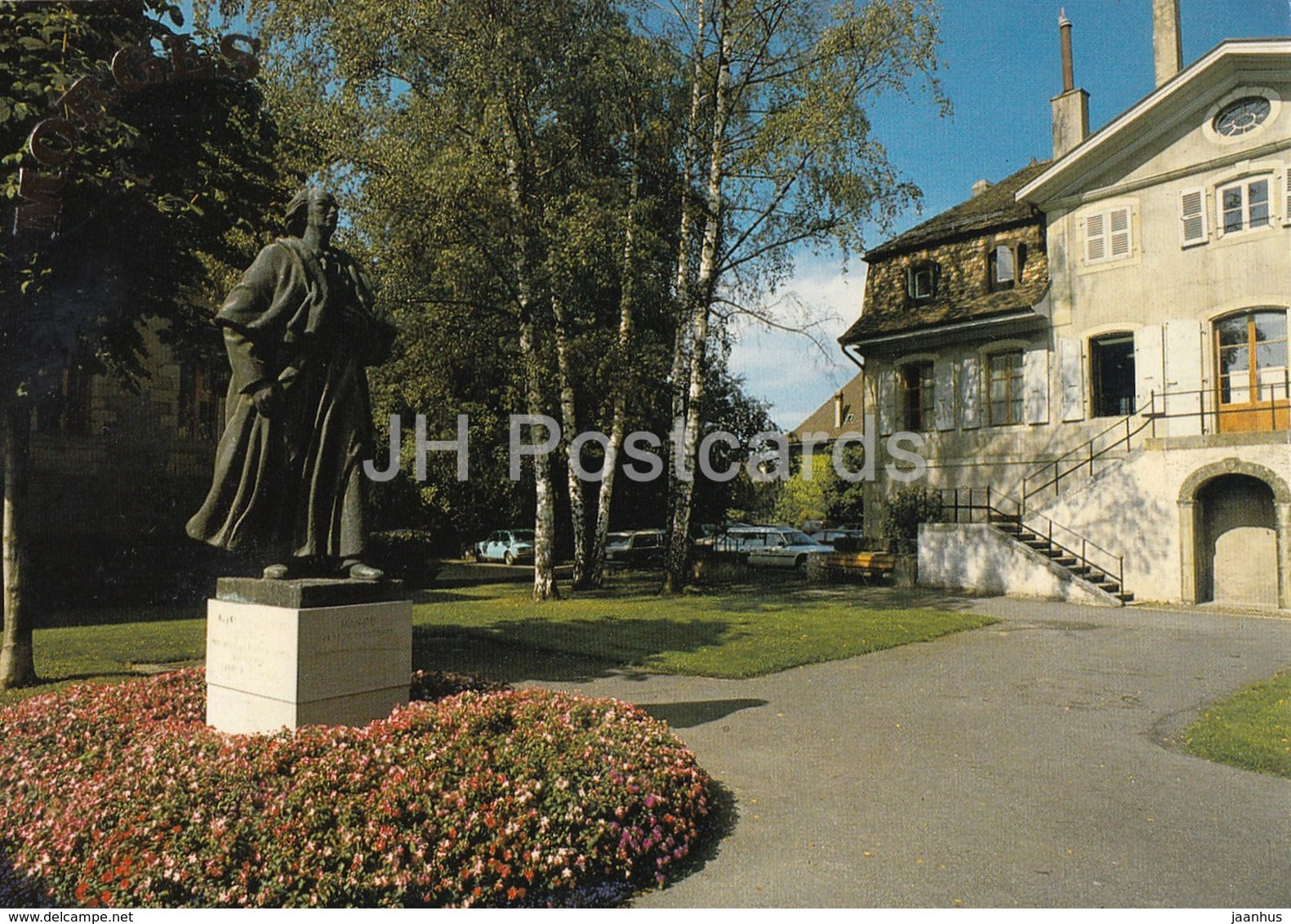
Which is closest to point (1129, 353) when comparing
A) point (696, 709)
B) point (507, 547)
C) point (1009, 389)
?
point (1009, 389)

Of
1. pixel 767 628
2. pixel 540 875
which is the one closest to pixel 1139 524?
pixel 767 628

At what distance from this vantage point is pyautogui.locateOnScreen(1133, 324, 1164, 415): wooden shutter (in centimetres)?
2120

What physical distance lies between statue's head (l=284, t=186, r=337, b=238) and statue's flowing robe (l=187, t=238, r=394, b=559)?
0.92 feet

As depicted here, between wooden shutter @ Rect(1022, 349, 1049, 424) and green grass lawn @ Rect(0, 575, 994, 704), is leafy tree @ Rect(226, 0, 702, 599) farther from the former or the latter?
wooden shutter @ Rect(1022, 349, 1049, 424)

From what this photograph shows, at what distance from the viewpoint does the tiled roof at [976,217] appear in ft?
82.1

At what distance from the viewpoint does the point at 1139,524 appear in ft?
65.4

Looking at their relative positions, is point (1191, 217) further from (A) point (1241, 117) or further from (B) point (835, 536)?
(B) point (835, 536)

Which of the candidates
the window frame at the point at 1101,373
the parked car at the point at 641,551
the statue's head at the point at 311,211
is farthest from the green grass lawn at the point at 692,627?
the parked car at the point at 641,551

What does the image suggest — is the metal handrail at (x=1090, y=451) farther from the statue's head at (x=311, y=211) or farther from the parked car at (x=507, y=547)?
the parked car at (x=507, y=547)

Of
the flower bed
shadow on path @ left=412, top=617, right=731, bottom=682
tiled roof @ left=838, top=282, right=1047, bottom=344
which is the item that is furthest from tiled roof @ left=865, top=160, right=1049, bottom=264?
the flower bed

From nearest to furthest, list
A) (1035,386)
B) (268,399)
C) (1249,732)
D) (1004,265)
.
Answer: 1. (268,399)
2. (1249,732)
3. (1035,386)
4. (1004,265)

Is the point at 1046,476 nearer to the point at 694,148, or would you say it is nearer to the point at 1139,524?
the point at 1139,524

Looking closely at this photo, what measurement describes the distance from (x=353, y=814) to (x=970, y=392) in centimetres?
2380

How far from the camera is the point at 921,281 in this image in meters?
27.3
